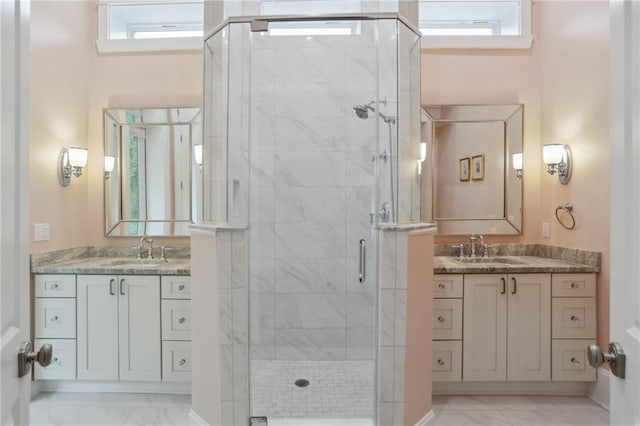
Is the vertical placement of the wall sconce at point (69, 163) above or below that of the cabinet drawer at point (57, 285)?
above

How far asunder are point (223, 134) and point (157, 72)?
1.49 metres

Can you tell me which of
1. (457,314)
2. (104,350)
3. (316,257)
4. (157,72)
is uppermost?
(157,72)

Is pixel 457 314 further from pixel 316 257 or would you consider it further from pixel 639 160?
pixel 639 160

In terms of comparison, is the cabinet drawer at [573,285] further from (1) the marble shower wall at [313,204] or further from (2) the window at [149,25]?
(2) the window at [149,25]

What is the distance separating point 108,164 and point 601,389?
403cm

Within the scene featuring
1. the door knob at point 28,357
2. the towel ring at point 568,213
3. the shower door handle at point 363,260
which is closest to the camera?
the door knob at point 28,357

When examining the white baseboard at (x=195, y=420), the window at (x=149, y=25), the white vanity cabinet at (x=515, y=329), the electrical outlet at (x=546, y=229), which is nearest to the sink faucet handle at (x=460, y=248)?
the white vanity cabinet at (x=515, y=329)

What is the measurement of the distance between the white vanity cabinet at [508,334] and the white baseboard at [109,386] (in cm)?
201

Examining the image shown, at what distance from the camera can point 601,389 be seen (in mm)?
2562

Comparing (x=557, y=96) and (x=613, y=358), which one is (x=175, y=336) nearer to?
(x=613, y=358)

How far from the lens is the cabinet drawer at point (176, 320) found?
2.61 metres

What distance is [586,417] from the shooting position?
Result: 2443 mm

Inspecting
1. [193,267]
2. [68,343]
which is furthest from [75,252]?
[193,267]

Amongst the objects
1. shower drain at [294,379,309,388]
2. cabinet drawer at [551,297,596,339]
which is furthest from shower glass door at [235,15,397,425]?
cabinet drawer at [551,297,596,339]
